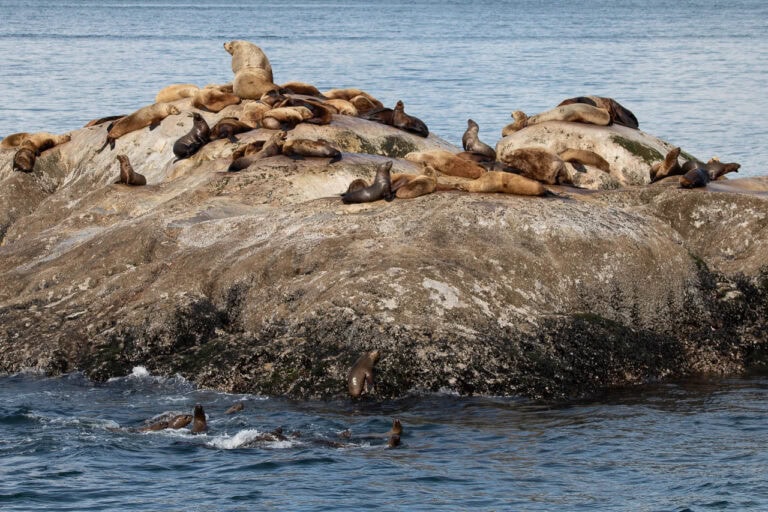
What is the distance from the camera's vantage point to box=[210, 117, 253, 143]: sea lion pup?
20.4 meters

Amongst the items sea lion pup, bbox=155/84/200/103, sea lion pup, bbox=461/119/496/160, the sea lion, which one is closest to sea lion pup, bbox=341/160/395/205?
the sea lion

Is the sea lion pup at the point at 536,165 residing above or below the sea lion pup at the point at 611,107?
below

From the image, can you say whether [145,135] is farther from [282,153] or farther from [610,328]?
[610,328]

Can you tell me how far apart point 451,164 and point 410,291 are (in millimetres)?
4965

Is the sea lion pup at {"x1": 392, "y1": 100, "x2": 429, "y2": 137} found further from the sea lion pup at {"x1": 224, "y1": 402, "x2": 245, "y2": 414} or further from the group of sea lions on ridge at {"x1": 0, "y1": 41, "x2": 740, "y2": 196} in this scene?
the sea lion pup at {"x1": 224, "y1": 402, "x2": 245, "y2": 414}

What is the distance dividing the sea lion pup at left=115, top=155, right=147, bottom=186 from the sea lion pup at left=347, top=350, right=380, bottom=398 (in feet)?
27.0

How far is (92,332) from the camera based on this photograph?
1349cm

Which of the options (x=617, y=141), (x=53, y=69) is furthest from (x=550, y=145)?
(x=53, y=69)

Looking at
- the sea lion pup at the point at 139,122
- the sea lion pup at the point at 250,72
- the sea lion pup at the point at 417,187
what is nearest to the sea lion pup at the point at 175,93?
the sea lion pup at the point at 250,72

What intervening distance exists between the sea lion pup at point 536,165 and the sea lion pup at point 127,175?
5.80 meters

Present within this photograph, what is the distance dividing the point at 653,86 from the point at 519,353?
38782mm

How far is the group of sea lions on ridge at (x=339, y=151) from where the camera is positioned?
50.2 ft

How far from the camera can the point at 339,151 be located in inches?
734

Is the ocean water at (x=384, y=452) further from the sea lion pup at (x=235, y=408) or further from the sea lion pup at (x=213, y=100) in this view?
the sea lion pup at (x=213, y=100)
